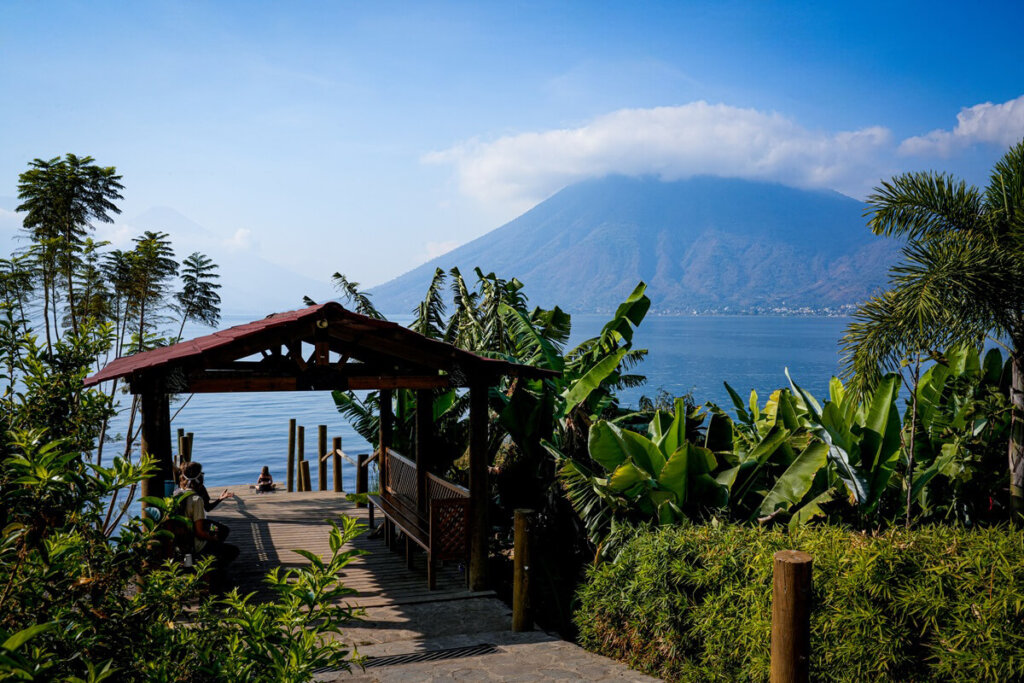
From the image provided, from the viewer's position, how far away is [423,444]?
35.4ft

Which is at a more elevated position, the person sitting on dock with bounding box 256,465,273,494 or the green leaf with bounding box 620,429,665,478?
the green leaf with bounding box 620,429,665,478

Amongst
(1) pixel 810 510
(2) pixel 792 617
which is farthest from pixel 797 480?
(2) pixel 792 617

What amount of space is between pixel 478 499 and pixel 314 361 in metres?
2.61

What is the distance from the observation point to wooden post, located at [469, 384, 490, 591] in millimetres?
9344

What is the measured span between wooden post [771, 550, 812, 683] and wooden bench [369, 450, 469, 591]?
4877mm

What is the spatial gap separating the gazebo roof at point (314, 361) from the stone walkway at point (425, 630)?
5.93 feet

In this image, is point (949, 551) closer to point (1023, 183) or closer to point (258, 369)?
point (1023, 183)

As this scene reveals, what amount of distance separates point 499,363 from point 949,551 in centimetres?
514

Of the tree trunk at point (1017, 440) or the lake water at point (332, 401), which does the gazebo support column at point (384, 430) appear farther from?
the tree trunk at point (1017, 440)

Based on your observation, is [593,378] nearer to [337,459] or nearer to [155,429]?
[155,429]

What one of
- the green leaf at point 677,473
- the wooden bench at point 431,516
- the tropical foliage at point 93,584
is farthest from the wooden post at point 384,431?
the tropical foliage at point 93,584

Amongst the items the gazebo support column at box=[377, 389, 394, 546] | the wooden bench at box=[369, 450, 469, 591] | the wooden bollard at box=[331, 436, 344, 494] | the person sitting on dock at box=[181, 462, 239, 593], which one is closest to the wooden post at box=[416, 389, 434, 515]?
the wooden bench at box=[369, 450, 469, 591]

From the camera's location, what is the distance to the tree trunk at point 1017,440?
834 cm

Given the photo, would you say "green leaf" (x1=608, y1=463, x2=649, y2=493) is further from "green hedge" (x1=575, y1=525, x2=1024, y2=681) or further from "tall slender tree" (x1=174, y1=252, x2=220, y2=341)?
"tall slender tree" (x1=174, y1=252, x2=220, y2=341)
